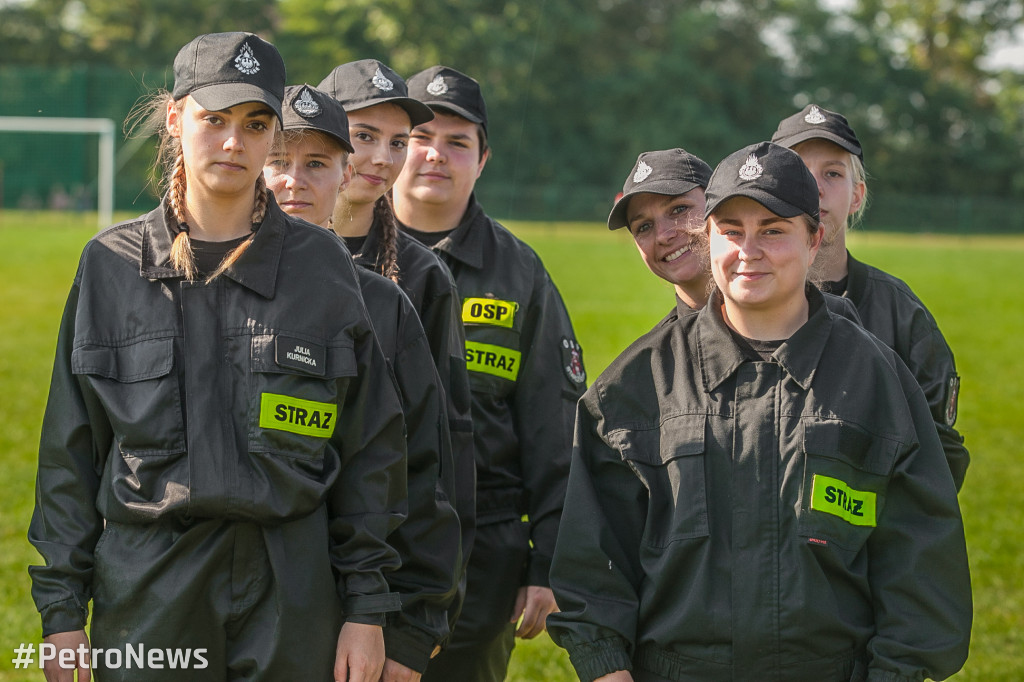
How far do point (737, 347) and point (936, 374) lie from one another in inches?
37.9

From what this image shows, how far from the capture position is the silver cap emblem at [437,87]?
3658 millimetres

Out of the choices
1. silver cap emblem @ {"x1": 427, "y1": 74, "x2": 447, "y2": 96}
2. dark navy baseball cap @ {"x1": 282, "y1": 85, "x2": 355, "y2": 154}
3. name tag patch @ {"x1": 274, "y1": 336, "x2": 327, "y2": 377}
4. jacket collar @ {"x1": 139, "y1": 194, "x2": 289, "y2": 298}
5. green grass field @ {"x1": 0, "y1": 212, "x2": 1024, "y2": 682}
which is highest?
silver cap emblem @ {"x1": 427, "y1": 74, "x2": 447, "y2": 96}

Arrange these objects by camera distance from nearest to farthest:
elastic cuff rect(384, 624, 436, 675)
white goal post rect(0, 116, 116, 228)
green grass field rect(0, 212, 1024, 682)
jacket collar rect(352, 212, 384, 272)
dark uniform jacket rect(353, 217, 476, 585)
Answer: elastic cuff rect(384, 624, 436, 675) < dark uniform jacket rect(353, 217, 476, 585) < jacket collar rect(352, 212, 384, 272) < green grass field rect(0, 212, 1024, 682) < white goal post rect(0, 116, 116, 228)

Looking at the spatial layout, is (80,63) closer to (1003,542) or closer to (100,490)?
(1003,542)

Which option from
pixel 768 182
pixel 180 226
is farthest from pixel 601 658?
pixel 180 226

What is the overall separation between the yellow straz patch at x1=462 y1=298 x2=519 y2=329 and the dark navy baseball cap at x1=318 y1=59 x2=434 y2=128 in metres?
0.57

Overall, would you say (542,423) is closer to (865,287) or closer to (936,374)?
(865,287)

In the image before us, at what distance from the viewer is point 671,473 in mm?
2559

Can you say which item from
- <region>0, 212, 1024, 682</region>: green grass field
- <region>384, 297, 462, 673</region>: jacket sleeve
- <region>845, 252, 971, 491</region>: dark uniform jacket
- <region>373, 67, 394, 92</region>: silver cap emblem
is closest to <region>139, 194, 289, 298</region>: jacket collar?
<region>384, 297, 462, 673</region>: jacket sleeve

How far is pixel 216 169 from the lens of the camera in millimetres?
2436

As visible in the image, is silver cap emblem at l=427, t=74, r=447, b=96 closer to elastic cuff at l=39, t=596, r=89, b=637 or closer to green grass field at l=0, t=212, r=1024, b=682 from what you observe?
green grass field at l=0, t=212, r=1024, b=682

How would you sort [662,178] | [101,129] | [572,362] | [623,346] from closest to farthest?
1. [662,178]
2. [572,362]
3. [623,346]
4. [101,129]

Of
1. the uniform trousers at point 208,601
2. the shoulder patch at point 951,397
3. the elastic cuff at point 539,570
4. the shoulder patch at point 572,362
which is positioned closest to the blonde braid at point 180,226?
the uniform trousers at point 208,601

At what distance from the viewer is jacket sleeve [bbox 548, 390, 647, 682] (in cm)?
255
